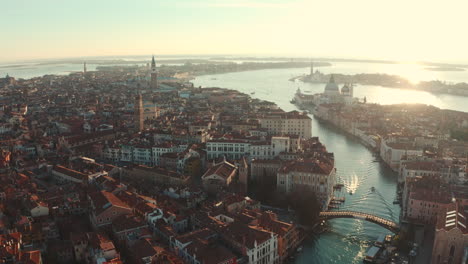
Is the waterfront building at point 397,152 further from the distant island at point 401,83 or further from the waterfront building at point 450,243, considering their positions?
the distant island at point 401,83

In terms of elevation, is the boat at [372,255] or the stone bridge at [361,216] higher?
the stone bridge at [361,216]

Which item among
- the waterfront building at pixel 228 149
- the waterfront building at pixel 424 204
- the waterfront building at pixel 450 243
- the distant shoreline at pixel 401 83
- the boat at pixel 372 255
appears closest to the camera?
the waterfront building at pixel 450 243

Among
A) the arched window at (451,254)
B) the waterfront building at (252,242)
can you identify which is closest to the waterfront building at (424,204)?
the arched window at (451,254)

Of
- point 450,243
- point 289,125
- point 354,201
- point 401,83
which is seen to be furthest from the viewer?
point 401,83

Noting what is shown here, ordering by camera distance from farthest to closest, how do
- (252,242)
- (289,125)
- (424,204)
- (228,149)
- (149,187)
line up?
(289,125), (228,149), (149,187), (424,204), (252,242)

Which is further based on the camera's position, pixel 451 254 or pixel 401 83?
pixel 401 83

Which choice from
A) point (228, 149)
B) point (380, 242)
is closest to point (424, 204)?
point (380, 242)

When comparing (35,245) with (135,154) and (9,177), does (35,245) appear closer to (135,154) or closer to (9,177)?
(9,177)

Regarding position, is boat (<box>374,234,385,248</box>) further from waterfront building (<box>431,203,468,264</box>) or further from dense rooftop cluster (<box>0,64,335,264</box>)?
dense rooftop cluster (<box>0,64,335,264</box>)

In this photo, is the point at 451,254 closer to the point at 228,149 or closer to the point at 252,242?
the point at 252,242

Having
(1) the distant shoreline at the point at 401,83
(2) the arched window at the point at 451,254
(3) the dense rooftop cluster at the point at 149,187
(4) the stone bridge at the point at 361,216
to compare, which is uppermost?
(1) the distant shoreline at the point at 401,83

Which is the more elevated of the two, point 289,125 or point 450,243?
point 289,125

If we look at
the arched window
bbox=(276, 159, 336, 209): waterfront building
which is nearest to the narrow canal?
bbox=(276, 159, 336, 209): waterfront building
